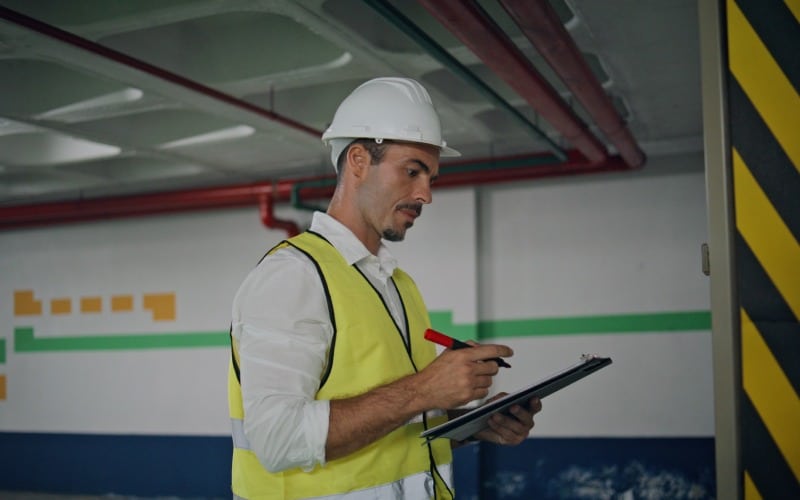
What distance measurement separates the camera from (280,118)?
427 centimetres

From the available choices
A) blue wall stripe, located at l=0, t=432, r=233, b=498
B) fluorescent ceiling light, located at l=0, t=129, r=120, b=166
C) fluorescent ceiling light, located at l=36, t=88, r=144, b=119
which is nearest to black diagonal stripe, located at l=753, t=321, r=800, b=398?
fluorescent ceiling light, located at l=36, t=88, r=144, b=119

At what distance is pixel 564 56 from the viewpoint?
2916 millimetres

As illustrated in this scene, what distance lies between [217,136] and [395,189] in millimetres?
3574

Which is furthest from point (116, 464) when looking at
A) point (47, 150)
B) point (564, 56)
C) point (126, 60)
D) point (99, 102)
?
point (564, 56)

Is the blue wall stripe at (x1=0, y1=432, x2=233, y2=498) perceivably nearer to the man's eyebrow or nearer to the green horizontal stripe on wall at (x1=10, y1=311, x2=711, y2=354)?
the green horizontal stripe on wall at (x1=10, y1=311, x2=711, y2=354)

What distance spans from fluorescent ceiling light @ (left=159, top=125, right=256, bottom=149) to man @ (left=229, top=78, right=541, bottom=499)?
130 inches

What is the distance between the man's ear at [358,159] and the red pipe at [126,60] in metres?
1.79

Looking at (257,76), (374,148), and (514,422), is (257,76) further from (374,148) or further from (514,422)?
(514,422)

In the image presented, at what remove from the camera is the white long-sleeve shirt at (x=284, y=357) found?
1.31 metres

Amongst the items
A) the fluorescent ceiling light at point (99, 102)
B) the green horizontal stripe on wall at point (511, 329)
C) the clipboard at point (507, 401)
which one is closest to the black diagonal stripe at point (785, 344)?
the clipboard at point (507, 401)

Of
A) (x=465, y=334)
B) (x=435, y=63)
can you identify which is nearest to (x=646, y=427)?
(x=465, y=334)

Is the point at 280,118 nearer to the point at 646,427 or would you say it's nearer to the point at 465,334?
the point at 465,334

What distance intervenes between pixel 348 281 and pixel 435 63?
2315mm

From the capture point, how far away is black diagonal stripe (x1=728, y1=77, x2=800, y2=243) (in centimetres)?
103
